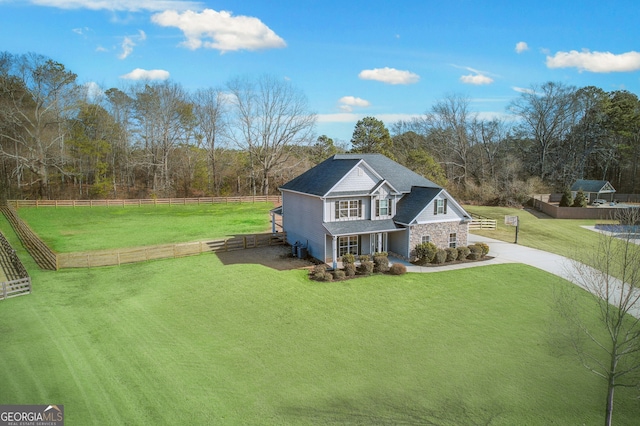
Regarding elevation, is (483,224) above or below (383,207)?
below

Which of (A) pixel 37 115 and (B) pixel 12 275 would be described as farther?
(A) pixel 37 115

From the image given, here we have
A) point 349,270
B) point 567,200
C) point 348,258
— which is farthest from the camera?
point 567,200

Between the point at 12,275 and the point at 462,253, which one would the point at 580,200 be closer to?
the point at 462,253

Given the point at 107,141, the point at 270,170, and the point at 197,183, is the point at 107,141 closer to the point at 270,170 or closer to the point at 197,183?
the point at 197,183

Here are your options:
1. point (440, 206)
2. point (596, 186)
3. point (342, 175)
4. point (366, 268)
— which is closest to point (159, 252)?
point (342, 175)

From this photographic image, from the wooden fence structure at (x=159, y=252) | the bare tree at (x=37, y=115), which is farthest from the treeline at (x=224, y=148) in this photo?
the wooden fence structure at (x=159, y=252)

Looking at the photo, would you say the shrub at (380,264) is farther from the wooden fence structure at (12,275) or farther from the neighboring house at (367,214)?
the wooden fence structure at (12,275)

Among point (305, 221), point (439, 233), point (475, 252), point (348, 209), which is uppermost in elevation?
point (348, 209)
